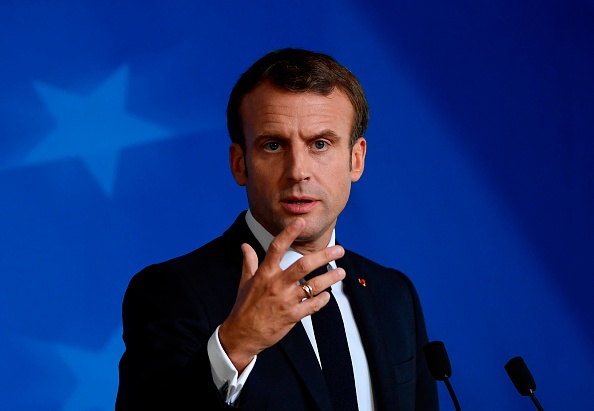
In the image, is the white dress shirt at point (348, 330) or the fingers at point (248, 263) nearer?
the fingers at point (248, 263)

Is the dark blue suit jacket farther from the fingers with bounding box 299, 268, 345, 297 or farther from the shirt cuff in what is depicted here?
the fingers with bounding box 299, 268, 345, 297

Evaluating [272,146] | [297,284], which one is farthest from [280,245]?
[272,146]

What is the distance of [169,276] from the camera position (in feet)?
6.77

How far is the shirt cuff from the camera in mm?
1676

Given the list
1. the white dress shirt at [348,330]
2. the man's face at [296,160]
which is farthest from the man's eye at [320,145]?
the white dress shirt at [348,330]

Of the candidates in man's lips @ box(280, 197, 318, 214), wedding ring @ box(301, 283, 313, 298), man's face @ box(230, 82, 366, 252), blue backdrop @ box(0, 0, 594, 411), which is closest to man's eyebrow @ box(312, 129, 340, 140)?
man's face @ box(230, 82, 366, 252)

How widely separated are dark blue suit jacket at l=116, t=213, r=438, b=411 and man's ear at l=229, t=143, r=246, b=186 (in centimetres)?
10

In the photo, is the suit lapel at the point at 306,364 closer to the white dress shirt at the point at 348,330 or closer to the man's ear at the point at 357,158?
the white dress shirt at the point at 348,330

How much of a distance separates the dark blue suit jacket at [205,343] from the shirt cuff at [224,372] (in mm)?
12

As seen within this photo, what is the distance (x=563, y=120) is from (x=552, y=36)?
1.07 ft

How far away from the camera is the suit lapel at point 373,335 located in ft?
7.14

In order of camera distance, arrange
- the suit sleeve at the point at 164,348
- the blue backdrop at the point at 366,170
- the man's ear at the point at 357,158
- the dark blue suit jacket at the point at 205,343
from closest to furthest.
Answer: the suit sleeve at the point at 164,348 < the dark blue suit jacket at the point at 205,343 < the man's ear at the point at 357,158 < the blue backdrop at the point at 366,170

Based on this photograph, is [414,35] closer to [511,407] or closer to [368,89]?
[368,89]

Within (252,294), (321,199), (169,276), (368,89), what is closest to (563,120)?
(368,89)
